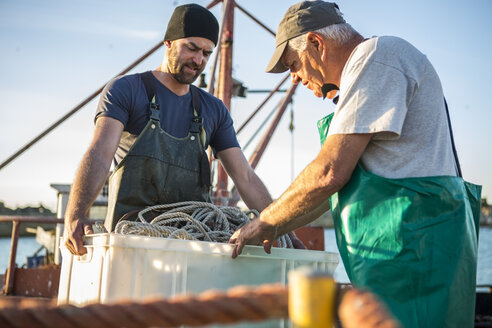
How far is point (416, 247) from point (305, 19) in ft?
3.27

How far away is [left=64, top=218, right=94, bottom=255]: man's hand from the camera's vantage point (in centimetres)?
215

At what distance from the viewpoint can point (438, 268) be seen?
5.55 ft

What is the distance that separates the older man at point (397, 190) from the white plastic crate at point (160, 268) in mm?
253

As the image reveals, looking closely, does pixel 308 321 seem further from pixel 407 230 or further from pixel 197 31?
pixel 197 31

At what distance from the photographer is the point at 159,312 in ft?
2.35

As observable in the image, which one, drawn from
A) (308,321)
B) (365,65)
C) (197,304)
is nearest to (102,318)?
(197,304)

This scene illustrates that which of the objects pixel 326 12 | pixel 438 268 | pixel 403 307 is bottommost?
pixel 403 307

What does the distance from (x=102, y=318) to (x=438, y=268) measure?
1.27m

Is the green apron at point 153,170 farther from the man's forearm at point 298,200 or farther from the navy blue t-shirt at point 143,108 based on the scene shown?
the man's forearm at point 298,200

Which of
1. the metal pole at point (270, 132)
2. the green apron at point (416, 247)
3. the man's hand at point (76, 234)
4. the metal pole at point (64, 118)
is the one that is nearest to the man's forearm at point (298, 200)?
the green apron at point (416, 247)

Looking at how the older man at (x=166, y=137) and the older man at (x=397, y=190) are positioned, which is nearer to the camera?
the older man at (x=397, y=190)

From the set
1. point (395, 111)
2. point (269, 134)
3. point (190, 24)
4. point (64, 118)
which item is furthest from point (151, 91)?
point (269, 134)

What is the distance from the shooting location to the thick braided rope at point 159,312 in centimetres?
71

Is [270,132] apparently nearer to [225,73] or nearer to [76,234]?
[225,73]
